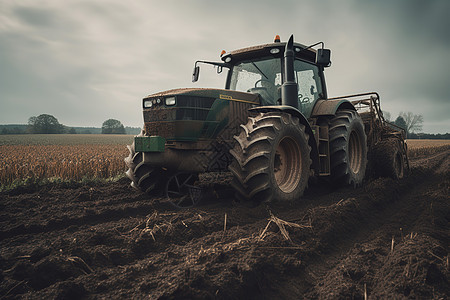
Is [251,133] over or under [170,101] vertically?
under

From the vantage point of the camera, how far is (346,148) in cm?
577

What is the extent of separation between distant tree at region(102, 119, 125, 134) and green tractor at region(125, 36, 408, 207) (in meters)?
78.0

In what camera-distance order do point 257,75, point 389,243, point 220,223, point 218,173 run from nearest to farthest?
point 389,243 → point 220,223 → point 218,173 → point 257,75

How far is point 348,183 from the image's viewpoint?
5809mm

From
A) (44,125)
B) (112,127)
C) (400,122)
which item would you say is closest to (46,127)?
(44,125)

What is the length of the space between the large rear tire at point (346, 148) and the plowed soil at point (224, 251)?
3.38 ft

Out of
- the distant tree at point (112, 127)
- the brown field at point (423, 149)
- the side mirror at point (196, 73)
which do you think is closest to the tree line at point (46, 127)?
the distant tree at point (112, 127)

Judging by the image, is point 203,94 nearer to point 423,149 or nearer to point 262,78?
point 262,78

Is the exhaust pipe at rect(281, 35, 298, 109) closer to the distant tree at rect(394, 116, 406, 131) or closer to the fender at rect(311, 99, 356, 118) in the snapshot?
the fender at rect(311, 99, 356, 118)

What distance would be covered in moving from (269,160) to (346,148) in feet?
7.83

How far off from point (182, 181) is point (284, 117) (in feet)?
6.72

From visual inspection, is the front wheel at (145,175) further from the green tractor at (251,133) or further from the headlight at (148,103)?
the headlight at (148,103)

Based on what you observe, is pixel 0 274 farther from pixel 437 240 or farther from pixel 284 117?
pixel 437 240

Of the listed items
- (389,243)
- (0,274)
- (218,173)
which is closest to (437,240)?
(389,243)
